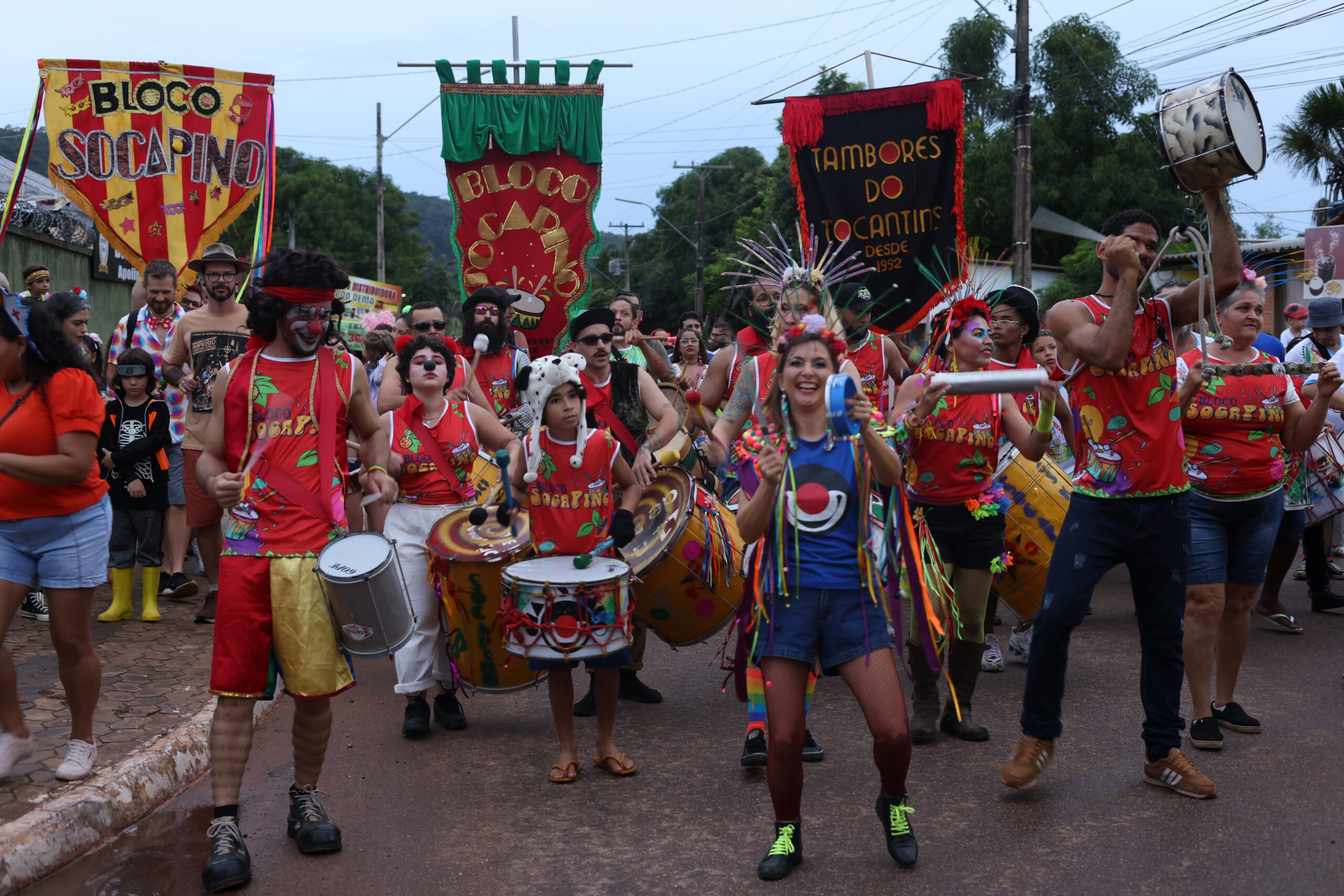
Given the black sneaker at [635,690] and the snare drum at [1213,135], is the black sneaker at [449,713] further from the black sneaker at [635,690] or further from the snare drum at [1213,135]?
the snare drum at [1213,135]

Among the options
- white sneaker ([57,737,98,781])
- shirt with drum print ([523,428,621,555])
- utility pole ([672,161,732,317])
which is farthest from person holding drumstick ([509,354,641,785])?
utility pole ([672,161,732,317])

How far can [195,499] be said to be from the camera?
810 cm

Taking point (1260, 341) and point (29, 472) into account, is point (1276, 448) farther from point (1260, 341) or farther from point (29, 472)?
point (29, 472)

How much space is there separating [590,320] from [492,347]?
115cm

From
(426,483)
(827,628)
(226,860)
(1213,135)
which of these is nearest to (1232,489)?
(1213,135)

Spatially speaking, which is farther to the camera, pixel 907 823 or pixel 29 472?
pixel 29 472

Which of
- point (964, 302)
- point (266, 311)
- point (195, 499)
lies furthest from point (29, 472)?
point (964, 302)

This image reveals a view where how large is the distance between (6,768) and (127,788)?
50cm

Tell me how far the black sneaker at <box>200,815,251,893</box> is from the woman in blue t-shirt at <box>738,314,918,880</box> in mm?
1801

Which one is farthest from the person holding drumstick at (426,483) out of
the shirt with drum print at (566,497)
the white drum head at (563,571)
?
the white drum head at (563,571)

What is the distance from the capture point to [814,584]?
13.5 feet

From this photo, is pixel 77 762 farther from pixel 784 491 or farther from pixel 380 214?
pixel 380 214

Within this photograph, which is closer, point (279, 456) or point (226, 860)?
point (226, 860)

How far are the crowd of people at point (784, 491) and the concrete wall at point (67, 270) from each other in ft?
36.9
